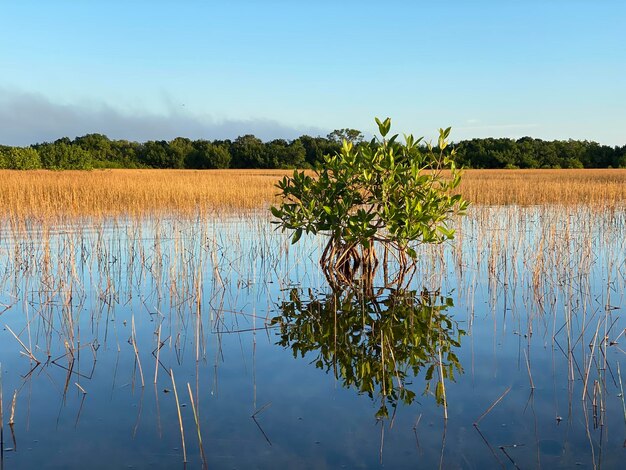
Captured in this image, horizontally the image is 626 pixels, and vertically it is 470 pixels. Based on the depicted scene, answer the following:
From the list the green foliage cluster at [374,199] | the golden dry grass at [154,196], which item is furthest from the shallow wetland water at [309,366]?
the golden dry grass at [154,196]

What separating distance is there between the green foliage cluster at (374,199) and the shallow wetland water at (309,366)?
66 cm

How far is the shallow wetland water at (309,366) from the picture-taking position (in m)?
3.58

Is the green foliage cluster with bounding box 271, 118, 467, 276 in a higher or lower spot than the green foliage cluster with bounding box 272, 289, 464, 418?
higher

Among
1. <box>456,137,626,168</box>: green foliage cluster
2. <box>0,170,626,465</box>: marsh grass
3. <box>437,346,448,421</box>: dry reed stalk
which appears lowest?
<box>437,346,448,421</box>: dry reed stalk

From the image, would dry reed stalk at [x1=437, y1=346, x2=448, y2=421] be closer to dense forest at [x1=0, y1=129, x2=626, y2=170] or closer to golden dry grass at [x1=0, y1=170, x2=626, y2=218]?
golden dry grass at [x1=0, y1=170, x2=626, y2=218]

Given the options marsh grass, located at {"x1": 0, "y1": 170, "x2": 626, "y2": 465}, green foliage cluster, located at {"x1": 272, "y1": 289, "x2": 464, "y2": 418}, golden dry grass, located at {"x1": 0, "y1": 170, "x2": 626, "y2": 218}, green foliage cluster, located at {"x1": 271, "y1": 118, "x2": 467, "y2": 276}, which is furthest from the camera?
golden dry grass, located at {"x1": 0, "y1": 170, "x2": 626, "y2": 218}

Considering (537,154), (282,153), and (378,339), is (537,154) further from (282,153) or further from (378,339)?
(378,339)

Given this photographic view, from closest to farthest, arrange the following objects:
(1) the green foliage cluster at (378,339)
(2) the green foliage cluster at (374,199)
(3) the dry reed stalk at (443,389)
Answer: (3) the dry reed stalk at (443,389) < (1) the green foliage cluster at (378,339) < (2) the green foliage cluster at (374,199)

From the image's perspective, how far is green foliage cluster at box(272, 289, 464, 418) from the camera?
454 cm

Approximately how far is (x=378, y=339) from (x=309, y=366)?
79 centimetres

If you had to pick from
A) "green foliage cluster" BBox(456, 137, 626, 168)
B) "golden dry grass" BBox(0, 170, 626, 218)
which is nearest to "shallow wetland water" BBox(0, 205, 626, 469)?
"golden dry grass" BBox(0, 170, 626, 218)

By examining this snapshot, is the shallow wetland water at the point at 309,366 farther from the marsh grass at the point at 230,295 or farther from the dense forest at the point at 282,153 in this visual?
the dense forest at the point at 282,153

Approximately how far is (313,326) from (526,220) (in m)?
9.75

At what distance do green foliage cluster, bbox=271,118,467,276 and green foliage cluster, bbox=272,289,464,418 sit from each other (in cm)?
77
